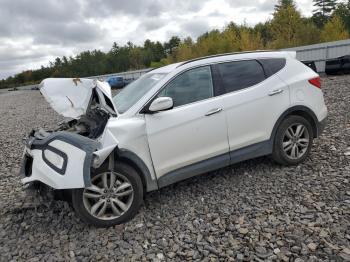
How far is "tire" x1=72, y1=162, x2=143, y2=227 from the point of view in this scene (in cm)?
375

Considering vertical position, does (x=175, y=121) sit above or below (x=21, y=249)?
above

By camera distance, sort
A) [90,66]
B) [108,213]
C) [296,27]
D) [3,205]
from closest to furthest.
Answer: [108,213]
[3,205]
[296,27]
[90,66]

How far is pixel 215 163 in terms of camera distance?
4414 mm

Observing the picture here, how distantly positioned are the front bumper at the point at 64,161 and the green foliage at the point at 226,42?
40.4 metres

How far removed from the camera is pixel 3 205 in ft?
15.7

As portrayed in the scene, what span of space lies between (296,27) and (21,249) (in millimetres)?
43784

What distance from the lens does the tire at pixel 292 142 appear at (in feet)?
15.9

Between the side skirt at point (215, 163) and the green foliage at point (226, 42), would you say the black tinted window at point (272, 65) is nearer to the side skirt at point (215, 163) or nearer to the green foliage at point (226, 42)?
the side skirt at point (215, 163)

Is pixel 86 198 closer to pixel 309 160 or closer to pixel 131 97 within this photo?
pixel 131 97

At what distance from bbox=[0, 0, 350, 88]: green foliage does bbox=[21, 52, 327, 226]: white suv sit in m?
38.2

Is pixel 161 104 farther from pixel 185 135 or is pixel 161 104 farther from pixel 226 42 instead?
pixel 226 42

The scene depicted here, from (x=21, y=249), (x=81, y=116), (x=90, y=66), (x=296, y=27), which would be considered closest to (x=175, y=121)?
(x=81, y=116)

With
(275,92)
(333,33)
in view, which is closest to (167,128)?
(275,92)

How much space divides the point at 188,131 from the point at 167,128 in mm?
286
